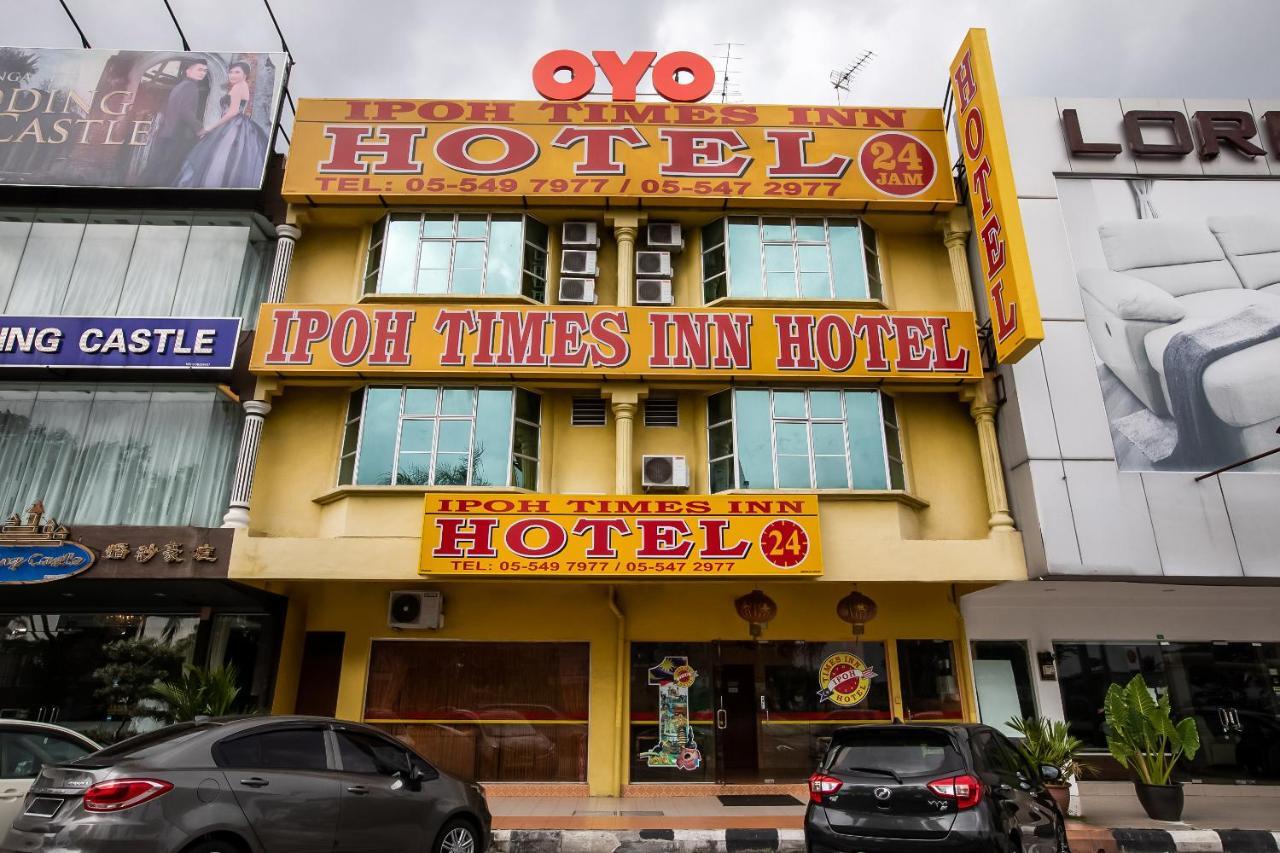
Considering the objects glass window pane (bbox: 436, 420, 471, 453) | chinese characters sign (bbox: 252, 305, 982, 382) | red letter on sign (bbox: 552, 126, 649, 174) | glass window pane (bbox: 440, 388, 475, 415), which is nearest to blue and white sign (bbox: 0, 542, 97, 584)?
chinese characters sign (bbox: 252, 305, 982, 382)

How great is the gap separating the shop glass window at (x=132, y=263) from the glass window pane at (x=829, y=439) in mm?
10312

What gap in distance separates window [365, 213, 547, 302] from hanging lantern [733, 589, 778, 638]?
652 centimetres

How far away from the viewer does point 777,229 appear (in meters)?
14.3

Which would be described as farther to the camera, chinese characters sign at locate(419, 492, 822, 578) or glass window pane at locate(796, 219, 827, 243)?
glass window pane at locate(796, 219, 827, 243)

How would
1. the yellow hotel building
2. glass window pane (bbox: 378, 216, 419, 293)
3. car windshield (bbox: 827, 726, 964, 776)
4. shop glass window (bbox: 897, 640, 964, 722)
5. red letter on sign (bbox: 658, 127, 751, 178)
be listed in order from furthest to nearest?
red letter on sign (bbox: 658, 127, 751, 178)
glass window pane (bbox: 378, 216, 419, 293)
shop glass window (bbox: 897, 640, 964, 722)
the yellow hotel building
car windshield (bbox: 827, 726, 964, 776)

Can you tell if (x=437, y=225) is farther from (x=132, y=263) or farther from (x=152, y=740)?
(x=152, y=740)

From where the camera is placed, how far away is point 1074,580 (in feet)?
37.5

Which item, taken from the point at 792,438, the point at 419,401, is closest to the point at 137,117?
the point at 419,401

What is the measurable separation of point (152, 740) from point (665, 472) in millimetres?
8063

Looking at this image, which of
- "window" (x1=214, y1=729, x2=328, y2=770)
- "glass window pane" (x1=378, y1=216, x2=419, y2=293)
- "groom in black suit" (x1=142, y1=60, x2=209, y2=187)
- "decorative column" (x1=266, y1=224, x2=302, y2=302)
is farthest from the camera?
"groom in black suit" (x1=142, y1=60, x2=209, y2=187)

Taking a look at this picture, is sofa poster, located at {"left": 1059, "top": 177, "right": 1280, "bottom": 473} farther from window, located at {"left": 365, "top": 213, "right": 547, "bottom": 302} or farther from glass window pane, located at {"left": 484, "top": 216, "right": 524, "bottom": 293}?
glass window pane, located at {"left": 484, "top": 216, "right": 524, "bottom": 293}

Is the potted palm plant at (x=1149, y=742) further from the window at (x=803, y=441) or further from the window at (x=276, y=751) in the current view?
the window at (x=276, y=751)

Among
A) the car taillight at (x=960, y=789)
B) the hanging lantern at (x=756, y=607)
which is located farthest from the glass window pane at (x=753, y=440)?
the car taillight at (x=960, y=789)

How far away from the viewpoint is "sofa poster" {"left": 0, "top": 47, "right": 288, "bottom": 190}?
13.7m
